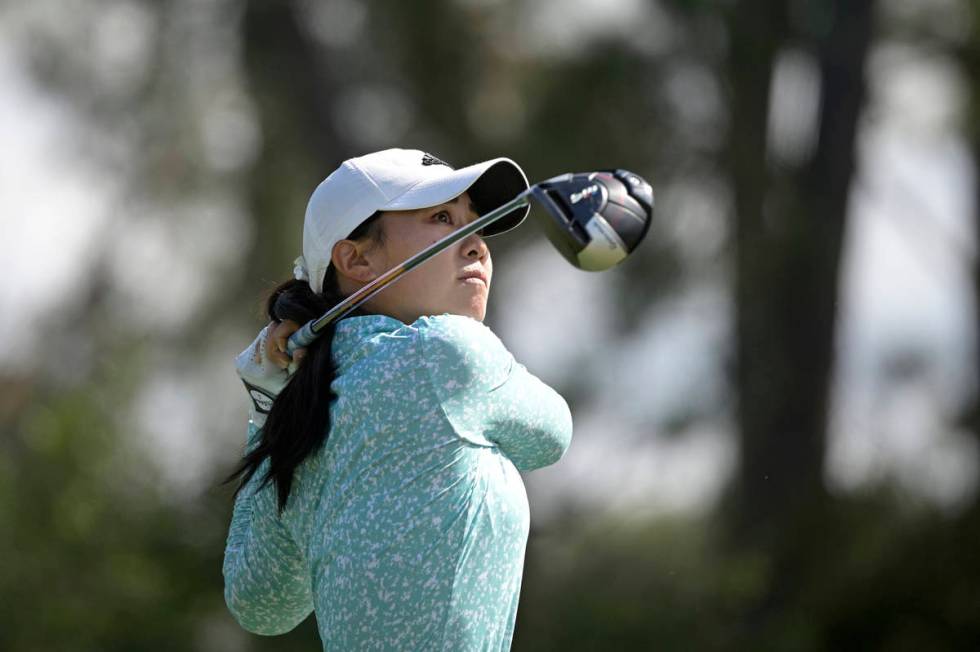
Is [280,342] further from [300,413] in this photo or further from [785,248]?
[785,248]

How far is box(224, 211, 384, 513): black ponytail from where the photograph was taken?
2191 millimetres

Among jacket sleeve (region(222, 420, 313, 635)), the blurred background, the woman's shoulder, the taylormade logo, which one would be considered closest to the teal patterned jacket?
the woman's shoulder

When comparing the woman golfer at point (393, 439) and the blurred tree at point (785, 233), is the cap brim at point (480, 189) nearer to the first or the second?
the woman golfer at point (393, 439)

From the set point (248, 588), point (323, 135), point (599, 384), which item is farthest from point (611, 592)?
point (248, 588)

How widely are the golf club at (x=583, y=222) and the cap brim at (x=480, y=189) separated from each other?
8cm

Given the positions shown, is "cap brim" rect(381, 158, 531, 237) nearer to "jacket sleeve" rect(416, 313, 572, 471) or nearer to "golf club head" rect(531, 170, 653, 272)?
"golf club head" rect(531, 170, 653, 272)

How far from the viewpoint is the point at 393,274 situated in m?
2.23

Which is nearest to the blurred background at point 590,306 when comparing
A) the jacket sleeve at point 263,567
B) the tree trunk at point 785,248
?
the tree trunk at point 785,248

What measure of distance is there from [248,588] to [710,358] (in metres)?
6.62

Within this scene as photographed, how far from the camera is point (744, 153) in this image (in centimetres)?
865

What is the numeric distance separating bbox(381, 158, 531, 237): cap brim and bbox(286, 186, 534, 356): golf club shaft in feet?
0.21

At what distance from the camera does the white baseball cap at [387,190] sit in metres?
2.33

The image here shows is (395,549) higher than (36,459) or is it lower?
higher

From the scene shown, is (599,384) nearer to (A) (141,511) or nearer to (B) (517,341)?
(B) (517,341)
